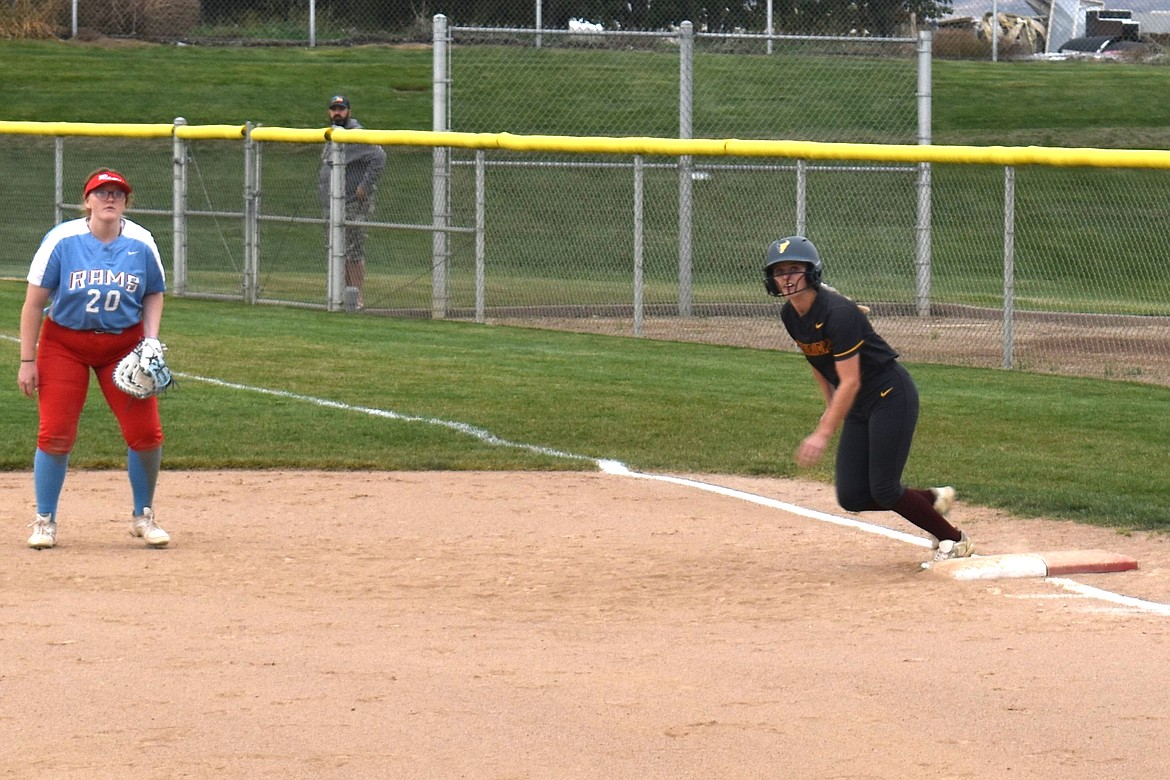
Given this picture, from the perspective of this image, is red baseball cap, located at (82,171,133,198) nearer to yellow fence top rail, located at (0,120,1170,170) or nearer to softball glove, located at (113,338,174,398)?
softball glove, located at (113,338,174,398)

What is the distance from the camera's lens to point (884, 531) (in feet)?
28.8

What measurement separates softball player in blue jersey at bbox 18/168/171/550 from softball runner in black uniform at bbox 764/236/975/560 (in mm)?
2786

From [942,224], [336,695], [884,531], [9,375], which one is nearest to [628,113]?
[942,224]

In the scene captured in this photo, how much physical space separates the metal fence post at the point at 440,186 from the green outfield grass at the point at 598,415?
1823mm

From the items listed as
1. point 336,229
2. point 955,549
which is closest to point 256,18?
point 336,229

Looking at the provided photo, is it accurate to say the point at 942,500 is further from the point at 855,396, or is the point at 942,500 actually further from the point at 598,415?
the point at 598,415

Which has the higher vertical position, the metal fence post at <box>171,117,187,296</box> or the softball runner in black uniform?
the metal fence post at <box>171,117,187,296</box>

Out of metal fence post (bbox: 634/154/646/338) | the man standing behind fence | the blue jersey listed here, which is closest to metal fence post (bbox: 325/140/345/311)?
the man standing behind fence

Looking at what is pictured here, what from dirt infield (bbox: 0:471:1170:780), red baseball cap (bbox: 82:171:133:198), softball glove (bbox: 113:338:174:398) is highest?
red baseball cap (bbox: 82:171:133:198)

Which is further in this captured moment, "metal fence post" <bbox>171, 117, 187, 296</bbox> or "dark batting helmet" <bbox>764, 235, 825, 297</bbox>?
"metal fence post" <bbox>171, 117, 187, 296</bbox>

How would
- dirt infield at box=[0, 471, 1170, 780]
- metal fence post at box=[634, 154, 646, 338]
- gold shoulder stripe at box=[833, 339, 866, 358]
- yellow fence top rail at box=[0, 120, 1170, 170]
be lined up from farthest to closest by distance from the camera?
metal fence post at box=[634, 154, 646, 338] → yellow fence top rail at box=[0, 120, 1170, 170] → gold shoulder stripe at box=[833, 339, 866, 358] → dirt infield at box=[0, 471, 1170, 780]

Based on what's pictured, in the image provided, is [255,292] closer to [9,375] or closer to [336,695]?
[9,375]

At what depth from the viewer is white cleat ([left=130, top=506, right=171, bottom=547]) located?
26.4ft

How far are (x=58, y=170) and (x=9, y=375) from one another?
8.33 m
